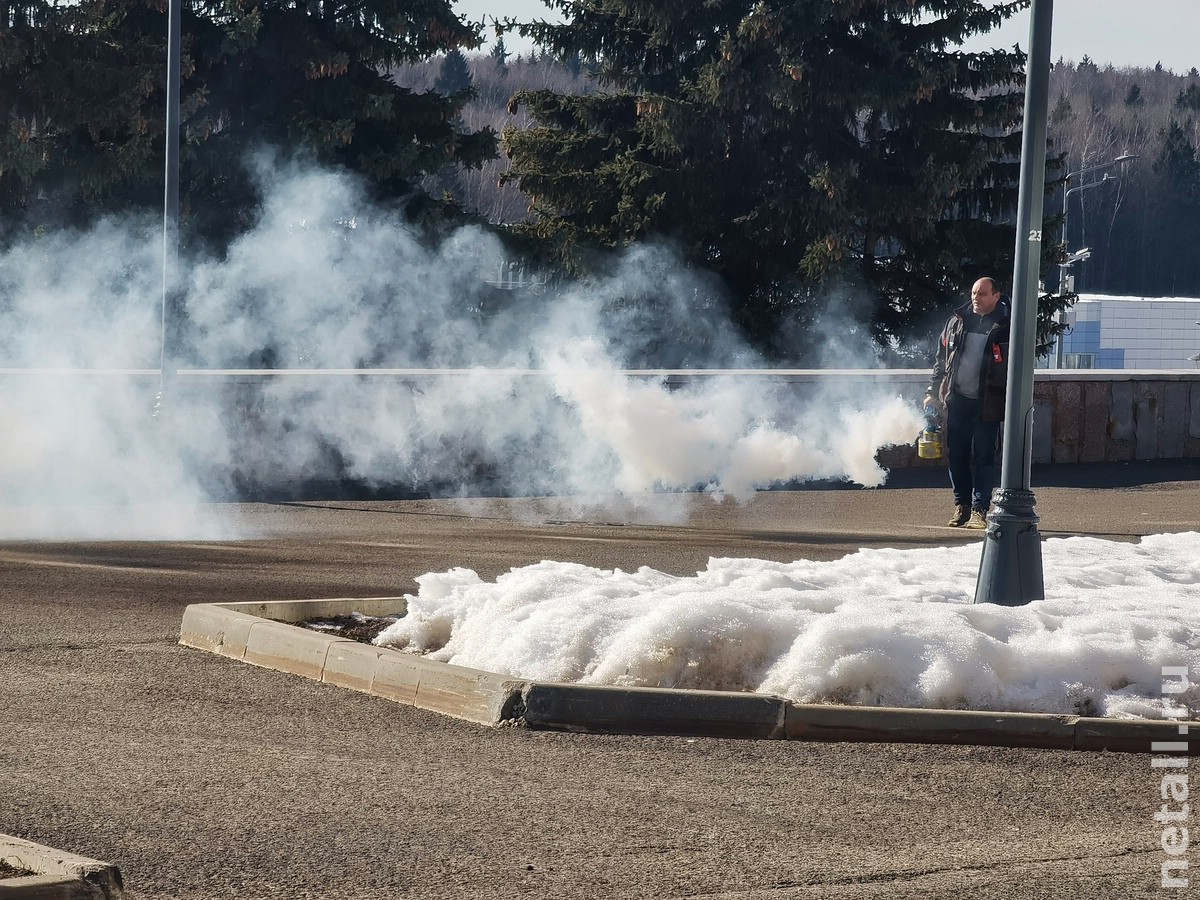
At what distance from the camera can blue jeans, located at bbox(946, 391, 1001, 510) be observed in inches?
496

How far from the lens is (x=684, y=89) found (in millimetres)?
32438

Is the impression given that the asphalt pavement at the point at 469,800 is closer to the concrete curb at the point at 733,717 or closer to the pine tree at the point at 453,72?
the concrete curb at the point at 733,717

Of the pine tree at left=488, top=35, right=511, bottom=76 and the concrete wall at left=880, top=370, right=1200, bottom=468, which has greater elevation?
the pine tree at left=488, top=35, right=511, bottom=76

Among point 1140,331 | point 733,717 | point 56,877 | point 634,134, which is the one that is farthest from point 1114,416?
point 1140,331

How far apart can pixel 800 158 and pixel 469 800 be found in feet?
96.0

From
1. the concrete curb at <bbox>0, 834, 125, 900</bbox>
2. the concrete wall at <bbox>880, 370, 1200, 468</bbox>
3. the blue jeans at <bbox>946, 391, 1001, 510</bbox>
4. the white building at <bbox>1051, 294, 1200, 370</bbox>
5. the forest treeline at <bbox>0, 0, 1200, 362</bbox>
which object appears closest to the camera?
the concrete curb at <bbox>0, 834, 125, 900</bbox>

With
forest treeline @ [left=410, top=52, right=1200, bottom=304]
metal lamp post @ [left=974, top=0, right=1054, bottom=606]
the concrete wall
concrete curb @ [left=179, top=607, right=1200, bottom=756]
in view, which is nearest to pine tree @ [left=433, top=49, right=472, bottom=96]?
forest treeline @ [left=410, top=52, right=1200, bottom=304]

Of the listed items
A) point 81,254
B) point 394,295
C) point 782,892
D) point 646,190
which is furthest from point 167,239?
point 782,892

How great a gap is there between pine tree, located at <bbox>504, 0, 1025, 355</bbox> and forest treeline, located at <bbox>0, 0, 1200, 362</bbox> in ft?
0.16

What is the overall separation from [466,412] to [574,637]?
9699 millimetres

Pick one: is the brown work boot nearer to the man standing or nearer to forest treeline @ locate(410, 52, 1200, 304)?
the man standing

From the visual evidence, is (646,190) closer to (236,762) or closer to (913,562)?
(913,562)

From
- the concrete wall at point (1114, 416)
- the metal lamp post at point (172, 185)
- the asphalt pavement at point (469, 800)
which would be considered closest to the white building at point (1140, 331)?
the concrete wall at point (1114, 416)

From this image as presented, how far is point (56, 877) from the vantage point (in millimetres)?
3816
